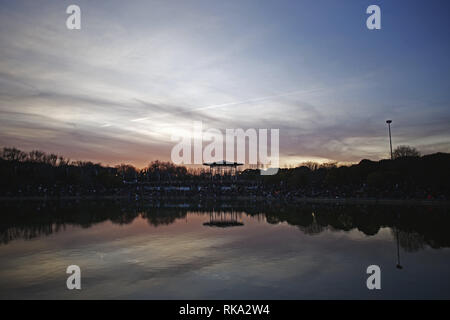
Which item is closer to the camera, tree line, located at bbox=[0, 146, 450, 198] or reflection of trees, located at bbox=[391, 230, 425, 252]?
reflection of trees, located at bbox=[391, 230, 425, 252]

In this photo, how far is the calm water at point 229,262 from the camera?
911 centimetres

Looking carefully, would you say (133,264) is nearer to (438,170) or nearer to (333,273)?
(333,273)

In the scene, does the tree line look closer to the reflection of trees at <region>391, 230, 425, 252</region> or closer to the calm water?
the reflection of trees at <region>391, 230, 425, 252</region>

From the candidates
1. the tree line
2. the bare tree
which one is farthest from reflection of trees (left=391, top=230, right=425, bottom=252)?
the bare tree

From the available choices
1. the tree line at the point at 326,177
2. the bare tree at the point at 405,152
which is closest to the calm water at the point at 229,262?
the tree line at the point at 326,177

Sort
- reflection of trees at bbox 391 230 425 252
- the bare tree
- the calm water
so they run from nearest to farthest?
the calm water, reflection of trees at bbox 391 230 425 252, the bare tree

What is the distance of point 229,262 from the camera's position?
12469 mm

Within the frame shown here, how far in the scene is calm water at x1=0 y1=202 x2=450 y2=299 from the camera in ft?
29.9

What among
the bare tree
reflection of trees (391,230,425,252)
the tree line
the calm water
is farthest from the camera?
the bare tree

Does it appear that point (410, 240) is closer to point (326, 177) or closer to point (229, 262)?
point (229, 262)

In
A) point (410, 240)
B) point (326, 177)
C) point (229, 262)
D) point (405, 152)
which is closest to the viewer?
point (229, 262)

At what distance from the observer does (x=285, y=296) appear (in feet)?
28.0

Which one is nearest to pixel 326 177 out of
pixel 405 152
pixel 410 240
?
pixel 405 152
